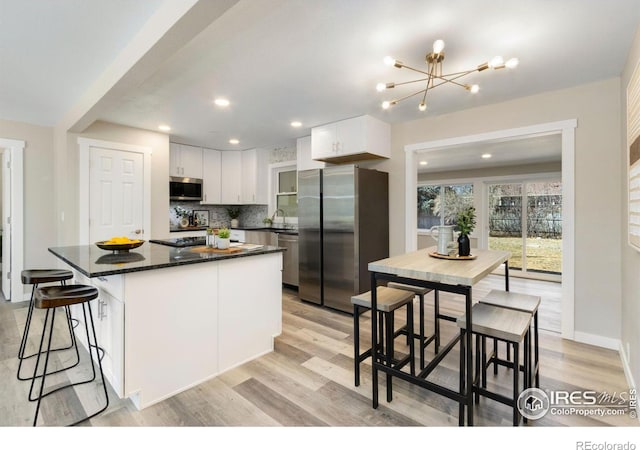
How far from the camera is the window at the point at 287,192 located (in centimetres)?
547

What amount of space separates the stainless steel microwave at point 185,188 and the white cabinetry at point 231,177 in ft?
1.59

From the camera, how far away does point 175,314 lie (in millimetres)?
2115

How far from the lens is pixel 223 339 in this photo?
2389 millimetres

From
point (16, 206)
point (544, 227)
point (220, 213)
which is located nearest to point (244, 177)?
point (220, 213)

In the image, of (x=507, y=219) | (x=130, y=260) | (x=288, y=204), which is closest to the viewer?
(x=130, y=260)

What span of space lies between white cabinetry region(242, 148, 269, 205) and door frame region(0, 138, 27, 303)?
300 cm

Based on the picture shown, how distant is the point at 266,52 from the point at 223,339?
2149 millimetres

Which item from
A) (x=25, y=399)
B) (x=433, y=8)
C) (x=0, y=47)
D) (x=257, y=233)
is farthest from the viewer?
(x=257, y=233)

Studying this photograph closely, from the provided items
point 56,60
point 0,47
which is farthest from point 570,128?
point 0,47

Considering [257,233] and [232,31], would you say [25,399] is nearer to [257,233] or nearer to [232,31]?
[232,31]

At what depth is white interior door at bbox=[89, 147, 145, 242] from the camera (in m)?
3.97

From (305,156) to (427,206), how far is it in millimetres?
4747

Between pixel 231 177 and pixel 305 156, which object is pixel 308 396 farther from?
pixel 231 177

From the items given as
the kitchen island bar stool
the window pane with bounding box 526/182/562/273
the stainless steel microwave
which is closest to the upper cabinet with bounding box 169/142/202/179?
the stainless steel microwave
